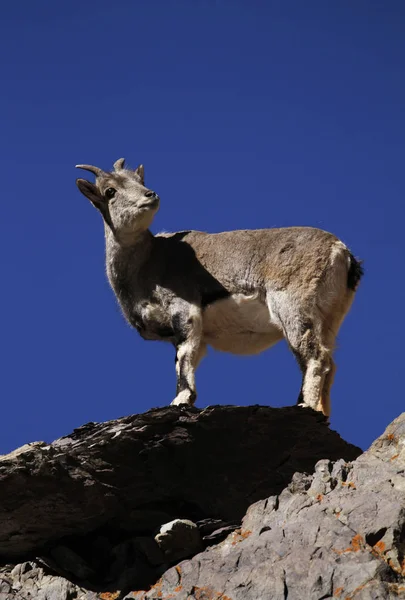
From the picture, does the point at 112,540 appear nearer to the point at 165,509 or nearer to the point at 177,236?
the point at 165,509

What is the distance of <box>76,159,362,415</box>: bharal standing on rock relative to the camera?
14.4 meters

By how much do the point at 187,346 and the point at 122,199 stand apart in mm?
2859

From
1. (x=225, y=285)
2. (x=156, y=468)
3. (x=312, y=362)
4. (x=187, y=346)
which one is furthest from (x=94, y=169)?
(x=156, y=468)

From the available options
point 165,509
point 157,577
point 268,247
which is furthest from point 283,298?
point 157,577

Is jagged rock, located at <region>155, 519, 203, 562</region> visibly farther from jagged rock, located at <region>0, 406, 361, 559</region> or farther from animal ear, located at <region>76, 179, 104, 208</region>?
animal ear, located at <region>76, 179, 104, 208</region>

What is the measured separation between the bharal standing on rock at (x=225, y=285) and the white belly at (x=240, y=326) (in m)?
0.02

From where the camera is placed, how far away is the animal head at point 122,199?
15.9 m

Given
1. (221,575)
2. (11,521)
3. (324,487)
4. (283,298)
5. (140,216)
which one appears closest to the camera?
(221,575)

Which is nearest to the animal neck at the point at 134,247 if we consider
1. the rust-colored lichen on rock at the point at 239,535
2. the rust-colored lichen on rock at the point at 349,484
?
the rust-colored lichen on rock at the point at 239,535

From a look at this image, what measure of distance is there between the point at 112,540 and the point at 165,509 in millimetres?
732

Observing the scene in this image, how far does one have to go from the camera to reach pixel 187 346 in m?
14.8

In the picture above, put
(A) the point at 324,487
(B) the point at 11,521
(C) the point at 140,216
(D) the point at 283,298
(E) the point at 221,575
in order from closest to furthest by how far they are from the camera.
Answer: (E) the point at 221,575
(A) the point at 324,487
(B) the point at 11,521
(D) the point at 283,298
(C) the point at 140,216

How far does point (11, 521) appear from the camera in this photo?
11.6 m

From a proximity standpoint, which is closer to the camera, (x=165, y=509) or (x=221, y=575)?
(x=221, y=575)
